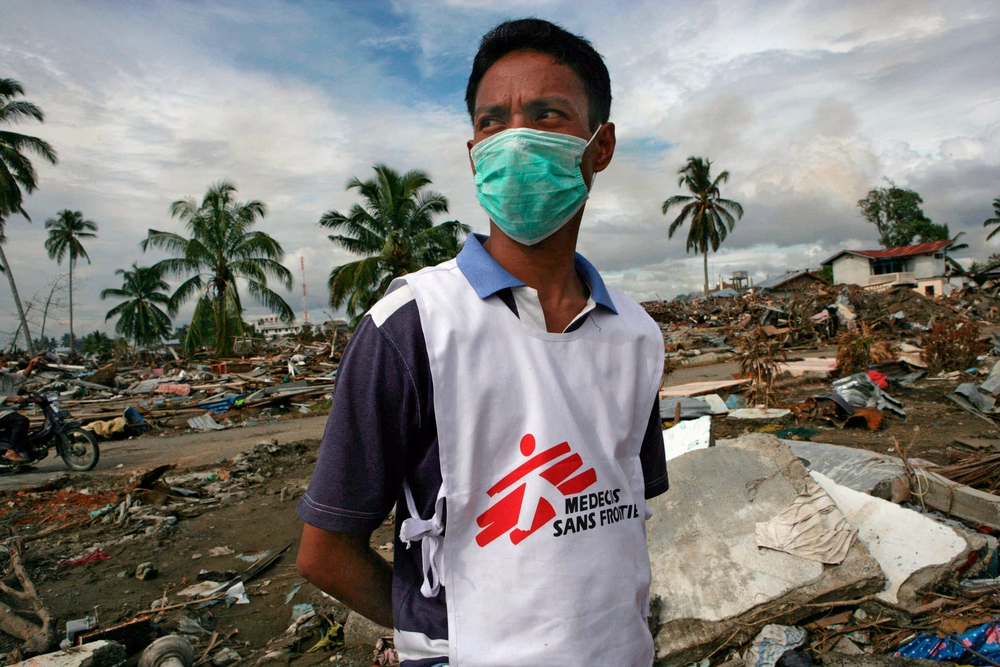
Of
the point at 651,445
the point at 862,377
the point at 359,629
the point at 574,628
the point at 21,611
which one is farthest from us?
the point at 862,377

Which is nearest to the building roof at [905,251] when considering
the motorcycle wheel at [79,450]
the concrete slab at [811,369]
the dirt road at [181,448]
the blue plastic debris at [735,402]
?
the concrete slab at [811,369]

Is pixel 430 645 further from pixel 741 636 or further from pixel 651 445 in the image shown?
pixel 741 636

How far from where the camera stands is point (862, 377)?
907 centimetres

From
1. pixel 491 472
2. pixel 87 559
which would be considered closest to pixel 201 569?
pixel 87 559

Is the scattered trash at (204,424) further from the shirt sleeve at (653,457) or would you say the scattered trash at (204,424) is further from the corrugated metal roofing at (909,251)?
the corrugated metal roofing at (909,251)

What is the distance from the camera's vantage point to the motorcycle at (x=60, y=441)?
7.75m

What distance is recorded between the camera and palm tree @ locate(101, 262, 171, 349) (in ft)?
110

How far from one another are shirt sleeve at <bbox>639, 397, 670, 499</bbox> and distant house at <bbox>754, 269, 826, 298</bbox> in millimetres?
31102

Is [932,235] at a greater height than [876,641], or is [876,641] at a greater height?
[932,235]

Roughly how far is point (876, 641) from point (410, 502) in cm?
316

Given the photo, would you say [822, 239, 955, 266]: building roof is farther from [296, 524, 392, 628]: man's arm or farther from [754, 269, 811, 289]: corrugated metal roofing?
[296, 524, 392, 628]: man's arm

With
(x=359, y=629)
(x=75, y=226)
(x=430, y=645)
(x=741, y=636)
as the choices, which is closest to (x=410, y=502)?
(x=430, y=645)

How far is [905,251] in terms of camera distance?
38.0 metres

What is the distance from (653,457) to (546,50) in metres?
1.00
